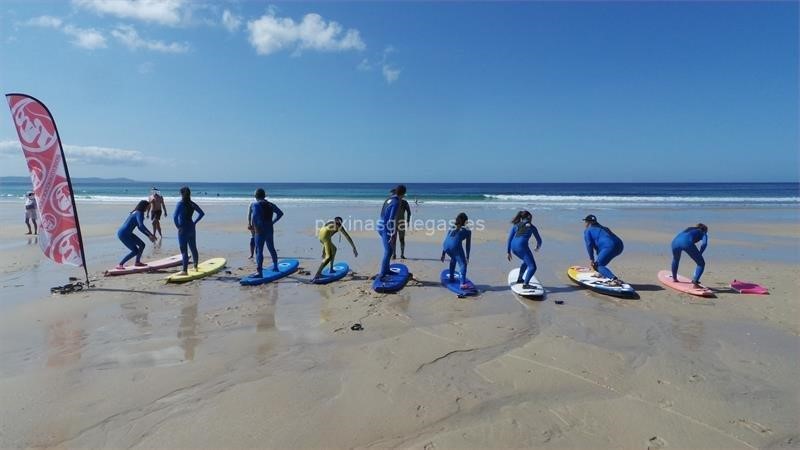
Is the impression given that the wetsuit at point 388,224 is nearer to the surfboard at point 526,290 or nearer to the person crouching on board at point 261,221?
the person crouching on board at point 261,221

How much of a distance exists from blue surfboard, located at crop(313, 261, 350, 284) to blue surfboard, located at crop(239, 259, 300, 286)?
2.56ft

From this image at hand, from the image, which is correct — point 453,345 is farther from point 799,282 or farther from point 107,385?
point 799,282

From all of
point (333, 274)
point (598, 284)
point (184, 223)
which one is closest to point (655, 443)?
point (598, 284)

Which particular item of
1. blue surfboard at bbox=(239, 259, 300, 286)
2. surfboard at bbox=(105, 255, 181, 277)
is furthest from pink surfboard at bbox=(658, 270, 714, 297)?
surfboard at bbox=(105, 255, 181, 277)

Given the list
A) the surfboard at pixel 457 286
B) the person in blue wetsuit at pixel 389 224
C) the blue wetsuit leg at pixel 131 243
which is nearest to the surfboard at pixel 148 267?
the blue wetsuit leg at pixel 131 243

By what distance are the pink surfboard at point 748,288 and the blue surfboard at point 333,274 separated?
7.45m

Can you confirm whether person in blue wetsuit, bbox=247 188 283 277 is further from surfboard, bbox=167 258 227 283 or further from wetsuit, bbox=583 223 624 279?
wetsuit, bbox=583 223 624 279

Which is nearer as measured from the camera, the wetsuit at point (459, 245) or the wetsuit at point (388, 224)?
the wetsuit at point (459, 245)

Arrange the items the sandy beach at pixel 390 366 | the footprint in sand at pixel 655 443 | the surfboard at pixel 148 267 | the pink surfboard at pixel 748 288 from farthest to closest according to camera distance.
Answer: the surfboard at pixel 148 267 → the pink surfboard at pixel 748 288 → the sandy beach at pixel 390 366 → the footprint in sand at pixel 655 443

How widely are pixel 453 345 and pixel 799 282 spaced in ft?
26.9

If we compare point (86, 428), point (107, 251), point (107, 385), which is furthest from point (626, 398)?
point (107, 251)

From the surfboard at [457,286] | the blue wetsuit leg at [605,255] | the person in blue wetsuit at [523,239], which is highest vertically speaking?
the person in blue wetsuit at [523,239]

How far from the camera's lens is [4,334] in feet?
17.7

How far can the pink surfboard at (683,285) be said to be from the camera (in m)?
7.41
